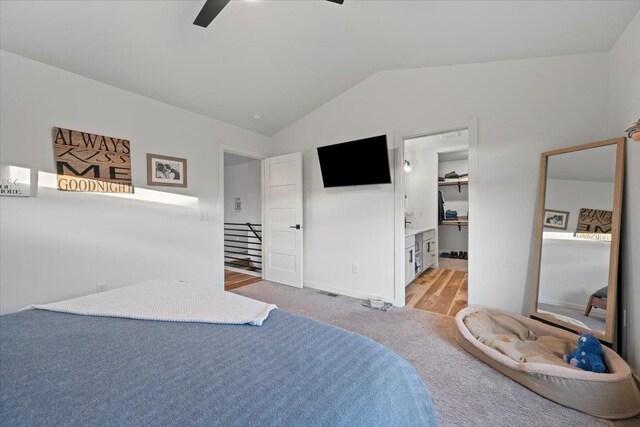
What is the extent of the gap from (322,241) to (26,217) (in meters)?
2.97

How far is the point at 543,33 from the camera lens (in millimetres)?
2062

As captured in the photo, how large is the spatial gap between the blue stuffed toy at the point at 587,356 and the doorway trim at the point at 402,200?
0.95m

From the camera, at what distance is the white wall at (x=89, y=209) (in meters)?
2.14

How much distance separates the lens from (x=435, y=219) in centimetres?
515

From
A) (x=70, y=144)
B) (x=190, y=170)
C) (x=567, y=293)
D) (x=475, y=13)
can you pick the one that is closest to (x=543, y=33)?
(x=475, y=13)

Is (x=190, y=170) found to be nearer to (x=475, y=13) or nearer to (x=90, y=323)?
(x=90, y=323)

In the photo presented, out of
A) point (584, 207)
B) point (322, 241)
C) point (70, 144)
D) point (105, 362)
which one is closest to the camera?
point (105, 362)

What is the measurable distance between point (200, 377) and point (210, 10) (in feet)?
6.29

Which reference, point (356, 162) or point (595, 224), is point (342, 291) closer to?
point (356, 162)

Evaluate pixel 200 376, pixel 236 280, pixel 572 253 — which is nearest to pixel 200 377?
pixel 200 376

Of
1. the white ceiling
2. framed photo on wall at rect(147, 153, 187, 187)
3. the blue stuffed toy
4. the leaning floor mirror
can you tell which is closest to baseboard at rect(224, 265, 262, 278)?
framed photo on wall at rect(147, 153, 187, 187)

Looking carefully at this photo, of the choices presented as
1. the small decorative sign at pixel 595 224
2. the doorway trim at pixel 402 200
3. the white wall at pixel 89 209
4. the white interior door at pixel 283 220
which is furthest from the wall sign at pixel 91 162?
the small decorative sign at pixel 595 224

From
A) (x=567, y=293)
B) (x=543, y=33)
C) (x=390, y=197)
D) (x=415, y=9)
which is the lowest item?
(x=567, y=293)

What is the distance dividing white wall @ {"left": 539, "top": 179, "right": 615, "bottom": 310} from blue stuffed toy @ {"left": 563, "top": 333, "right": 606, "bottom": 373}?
49cm
